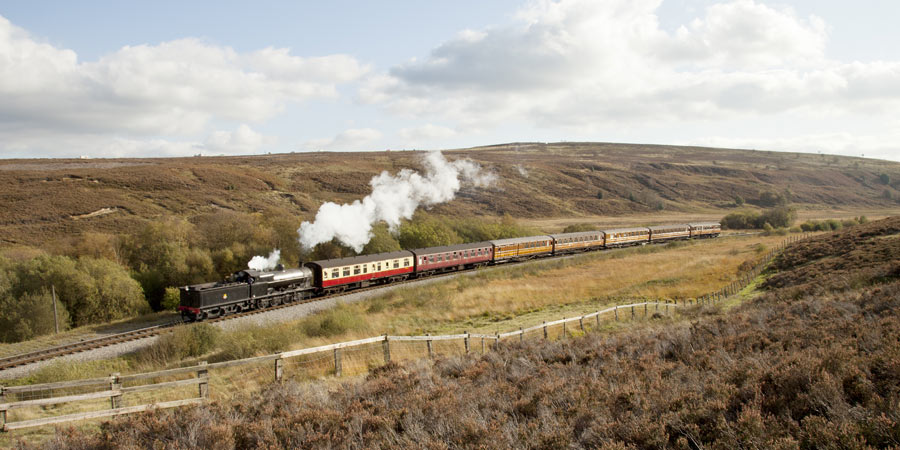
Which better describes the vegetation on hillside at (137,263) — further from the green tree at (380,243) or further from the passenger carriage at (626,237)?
the passenger carriage at (626,237)

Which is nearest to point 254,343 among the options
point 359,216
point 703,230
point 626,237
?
point 359,216

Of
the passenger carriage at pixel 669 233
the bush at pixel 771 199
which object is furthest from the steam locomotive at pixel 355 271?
the bush at pixel 771 199

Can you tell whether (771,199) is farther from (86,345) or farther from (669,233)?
(86,345)

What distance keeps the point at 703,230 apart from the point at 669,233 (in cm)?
846

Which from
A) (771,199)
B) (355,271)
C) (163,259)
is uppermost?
(163,259)

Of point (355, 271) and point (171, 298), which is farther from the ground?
point (355, 271)

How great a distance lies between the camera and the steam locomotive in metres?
23.8

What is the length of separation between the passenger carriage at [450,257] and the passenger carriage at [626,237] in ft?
A: 60.5

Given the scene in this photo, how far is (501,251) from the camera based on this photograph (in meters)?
43.2

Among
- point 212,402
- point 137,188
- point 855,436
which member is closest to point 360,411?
point 212,402

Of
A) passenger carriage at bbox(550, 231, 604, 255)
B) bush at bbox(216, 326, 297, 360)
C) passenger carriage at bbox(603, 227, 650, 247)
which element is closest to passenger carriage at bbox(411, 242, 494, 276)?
passenger carriage at bbox(550, 231, 604, 255)

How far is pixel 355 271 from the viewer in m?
31.2

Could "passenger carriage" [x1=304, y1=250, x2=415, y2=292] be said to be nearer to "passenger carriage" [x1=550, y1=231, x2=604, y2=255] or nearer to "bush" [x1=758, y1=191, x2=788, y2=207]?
"passenger carriage" [x1=550, y1=231, x2=604, y2=255]

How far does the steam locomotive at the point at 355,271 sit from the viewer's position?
23797mm
